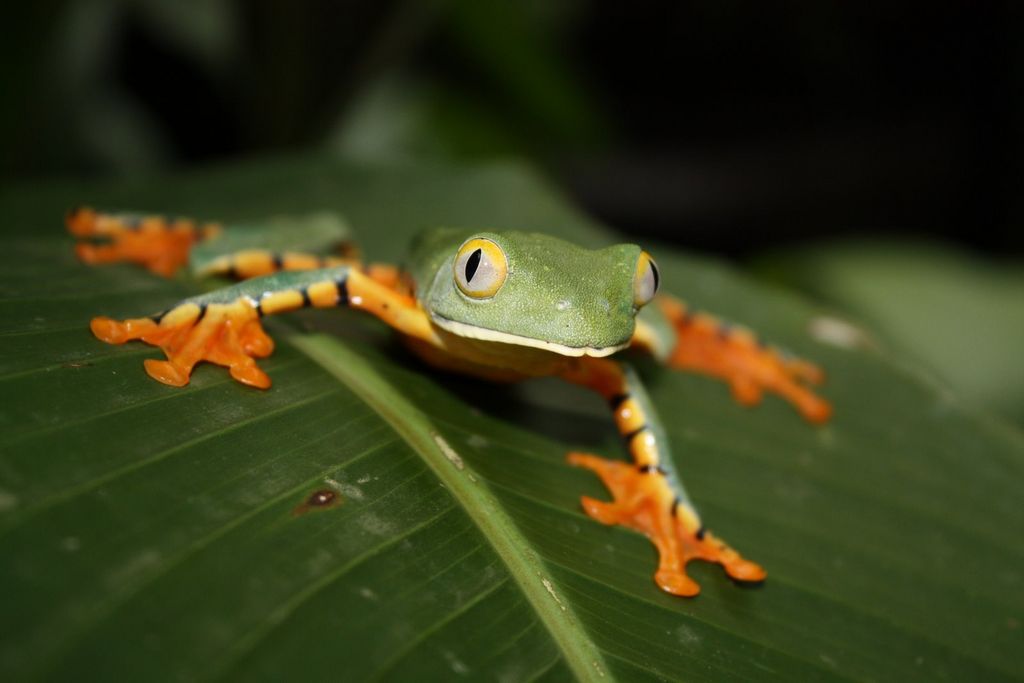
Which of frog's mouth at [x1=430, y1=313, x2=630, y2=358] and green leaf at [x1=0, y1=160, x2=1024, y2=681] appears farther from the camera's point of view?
frog's mouth at [x1=430, y1=313, x2=630, y2=358]

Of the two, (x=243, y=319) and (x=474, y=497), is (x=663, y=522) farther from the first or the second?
(x=243, y=319)

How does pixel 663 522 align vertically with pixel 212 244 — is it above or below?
below

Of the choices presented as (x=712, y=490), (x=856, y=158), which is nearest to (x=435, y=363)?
(x=712, y=490)

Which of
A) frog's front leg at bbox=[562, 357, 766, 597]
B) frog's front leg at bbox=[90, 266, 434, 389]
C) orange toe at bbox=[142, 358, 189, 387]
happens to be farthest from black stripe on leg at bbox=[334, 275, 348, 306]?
frog's front leg at bbox=[562, 357, 766, 597]

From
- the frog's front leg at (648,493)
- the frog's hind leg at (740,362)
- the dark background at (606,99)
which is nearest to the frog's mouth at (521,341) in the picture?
the frog's front leg at (648,493)

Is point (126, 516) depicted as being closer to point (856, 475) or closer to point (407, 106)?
point (856, 475)

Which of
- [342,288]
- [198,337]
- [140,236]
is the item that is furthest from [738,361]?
[140,236]

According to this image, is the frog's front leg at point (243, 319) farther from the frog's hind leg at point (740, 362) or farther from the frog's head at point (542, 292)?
the frog's hind leg at point (740, 362)

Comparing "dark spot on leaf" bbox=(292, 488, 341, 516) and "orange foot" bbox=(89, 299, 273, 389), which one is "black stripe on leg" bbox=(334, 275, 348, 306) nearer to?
"orange foot" bbox=(89, 299, 273, 389)
